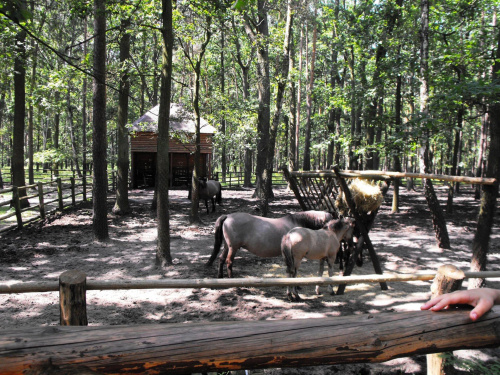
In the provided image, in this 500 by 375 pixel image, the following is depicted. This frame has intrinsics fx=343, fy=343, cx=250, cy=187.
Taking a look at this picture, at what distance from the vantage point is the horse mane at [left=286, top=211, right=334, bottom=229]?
247 inches

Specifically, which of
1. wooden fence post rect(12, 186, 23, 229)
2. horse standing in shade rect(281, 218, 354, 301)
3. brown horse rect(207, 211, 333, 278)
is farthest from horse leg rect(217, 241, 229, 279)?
wooden fence post rect(12, 186, 23, 229)

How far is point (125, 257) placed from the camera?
7562 millimetres

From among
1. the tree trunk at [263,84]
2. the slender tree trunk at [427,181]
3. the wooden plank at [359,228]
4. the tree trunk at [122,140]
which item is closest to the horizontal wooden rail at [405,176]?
the wooden plank at [359,228]

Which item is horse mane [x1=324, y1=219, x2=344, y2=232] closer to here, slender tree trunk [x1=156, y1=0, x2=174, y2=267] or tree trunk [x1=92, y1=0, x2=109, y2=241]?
slender tree trunk [x1=156, y1=0, x2=174, y2=267]

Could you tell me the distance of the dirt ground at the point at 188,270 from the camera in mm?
4785

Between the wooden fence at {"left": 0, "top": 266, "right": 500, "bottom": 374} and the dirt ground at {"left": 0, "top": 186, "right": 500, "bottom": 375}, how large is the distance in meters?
2.32

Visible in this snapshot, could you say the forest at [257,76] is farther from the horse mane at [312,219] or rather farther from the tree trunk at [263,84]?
the horse mane at [312,219]

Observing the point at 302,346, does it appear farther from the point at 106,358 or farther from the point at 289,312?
the point at 289,312

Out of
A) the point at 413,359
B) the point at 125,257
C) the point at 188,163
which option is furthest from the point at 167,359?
the point at 188,163

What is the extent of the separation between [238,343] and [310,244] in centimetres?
407

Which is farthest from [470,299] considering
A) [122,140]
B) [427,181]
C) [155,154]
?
[155,154]

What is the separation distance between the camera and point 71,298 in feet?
7.80

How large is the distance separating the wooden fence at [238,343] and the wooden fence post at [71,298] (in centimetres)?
79

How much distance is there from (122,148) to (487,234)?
1074cm
